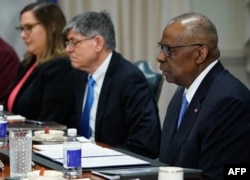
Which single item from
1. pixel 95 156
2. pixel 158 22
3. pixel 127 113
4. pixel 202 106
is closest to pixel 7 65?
pixel 158 22

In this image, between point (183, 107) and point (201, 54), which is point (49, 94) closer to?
point (183, 107)

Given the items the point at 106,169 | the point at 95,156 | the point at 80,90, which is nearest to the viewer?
the point at 106,169

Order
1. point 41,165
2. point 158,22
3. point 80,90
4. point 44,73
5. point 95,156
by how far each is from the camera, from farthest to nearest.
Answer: point 158,22, point 44,73, point 80,90, point 95,156, point 41,165

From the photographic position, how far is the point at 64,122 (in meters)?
4.36

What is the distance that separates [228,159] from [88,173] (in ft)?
1.83

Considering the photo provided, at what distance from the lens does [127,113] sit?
381 centimetres

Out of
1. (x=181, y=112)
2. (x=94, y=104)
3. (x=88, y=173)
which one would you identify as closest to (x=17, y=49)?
(x=94, y=104)

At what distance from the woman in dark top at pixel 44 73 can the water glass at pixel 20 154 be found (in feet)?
5.52

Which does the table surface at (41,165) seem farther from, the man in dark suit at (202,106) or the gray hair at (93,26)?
the gray hair at (93,26)

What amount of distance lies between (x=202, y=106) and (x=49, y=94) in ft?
5.72

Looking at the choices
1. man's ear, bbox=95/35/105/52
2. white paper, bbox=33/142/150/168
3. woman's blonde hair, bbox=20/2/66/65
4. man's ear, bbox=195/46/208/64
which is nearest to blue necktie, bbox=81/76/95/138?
man's ear, bbox=95/35/105/52

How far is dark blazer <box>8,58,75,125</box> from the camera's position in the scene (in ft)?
14.3

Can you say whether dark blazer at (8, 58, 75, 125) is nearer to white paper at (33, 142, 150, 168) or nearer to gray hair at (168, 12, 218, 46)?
white paper at (33, 142, 150, 168)

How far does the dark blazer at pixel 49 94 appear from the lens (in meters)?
4.36
